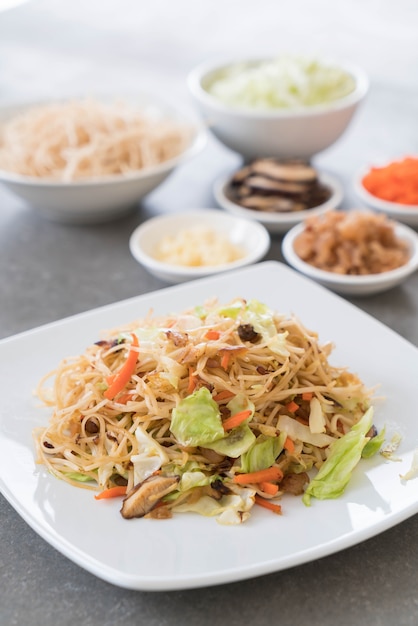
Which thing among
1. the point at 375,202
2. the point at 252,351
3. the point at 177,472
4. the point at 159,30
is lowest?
the point at 159,30

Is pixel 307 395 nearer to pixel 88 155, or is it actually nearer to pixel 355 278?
pixel 355 278

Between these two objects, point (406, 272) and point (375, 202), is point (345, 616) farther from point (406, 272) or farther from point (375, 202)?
point (375, 202)

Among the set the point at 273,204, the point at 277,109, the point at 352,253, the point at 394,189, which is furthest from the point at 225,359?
the point at 277,109

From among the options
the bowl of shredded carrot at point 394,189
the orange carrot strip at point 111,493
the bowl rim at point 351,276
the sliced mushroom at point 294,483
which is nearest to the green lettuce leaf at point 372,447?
the sliced mushroom at point 294,483

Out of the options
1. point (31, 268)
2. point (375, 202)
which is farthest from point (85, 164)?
point (375, 202)

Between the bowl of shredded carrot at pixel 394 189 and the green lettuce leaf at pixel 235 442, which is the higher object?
the green lettuce leaf at pixel 235 442

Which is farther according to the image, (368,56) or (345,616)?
(368,56)

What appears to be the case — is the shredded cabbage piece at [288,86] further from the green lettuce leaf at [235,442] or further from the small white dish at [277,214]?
the green lettuce leaf at [235,442]

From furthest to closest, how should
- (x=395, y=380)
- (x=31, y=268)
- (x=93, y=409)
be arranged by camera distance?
1. (x=31, y=268)
2. (x=395, y=380)
3. (x=93, y=409)
